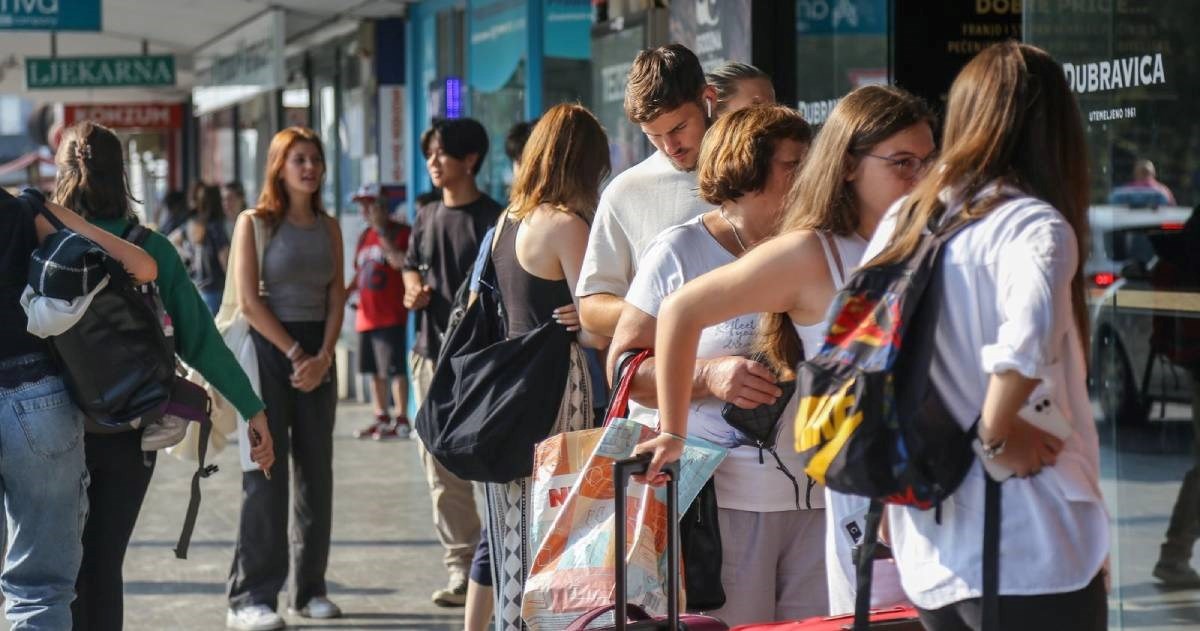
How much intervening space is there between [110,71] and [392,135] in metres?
5.10

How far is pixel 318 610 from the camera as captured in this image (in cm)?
631

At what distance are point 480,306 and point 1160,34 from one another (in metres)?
2.16

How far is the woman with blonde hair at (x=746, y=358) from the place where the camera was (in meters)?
3.41

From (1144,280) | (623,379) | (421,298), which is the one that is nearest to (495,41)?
(421,298)

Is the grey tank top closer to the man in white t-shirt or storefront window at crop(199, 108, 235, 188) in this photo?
the man in white t-shirt

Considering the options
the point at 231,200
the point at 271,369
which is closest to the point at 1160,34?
the point at 271,369

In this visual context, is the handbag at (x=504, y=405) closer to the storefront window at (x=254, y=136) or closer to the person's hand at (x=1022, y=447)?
the person's hand at (x=1022, y=447)

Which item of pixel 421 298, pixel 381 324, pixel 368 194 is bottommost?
pixel 381 324

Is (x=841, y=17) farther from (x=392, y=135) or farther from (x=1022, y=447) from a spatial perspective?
(x=392, y=135)

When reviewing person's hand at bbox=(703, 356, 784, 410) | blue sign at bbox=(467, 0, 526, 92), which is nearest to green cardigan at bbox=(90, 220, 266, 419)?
person's hand at bbox=(703, 356, 784, 410)

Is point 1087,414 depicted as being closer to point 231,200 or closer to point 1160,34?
point 1160,34

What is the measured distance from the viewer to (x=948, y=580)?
2355 mm

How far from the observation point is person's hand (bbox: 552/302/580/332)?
4484mm

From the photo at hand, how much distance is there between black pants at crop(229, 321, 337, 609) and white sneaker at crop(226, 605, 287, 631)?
3cm
